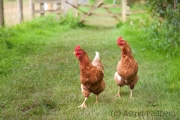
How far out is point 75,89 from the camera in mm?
8023

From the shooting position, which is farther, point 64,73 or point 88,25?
point 88,25

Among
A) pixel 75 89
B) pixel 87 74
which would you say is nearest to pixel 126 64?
pixel 87 74

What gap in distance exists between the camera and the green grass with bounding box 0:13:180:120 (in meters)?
6.44

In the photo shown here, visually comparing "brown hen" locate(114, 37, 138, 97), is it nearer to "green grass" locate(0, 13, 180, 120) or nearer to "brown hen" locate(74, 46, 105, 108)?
"green grass" locate(0, 13, 180, 120)

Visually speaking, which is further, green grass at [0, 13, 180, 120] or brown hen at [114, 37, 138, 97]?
brown hen at [114, 37, 138, 97]

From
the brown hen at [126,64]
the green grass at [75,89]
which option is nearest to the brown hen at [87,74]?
the green grass at [75,89]

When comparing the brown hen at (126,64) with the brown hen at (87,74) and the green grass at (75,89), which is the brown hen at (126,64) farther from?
the brown hen at (87,74)

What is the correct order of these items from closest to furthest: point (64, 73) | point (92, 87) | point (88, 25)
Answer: point (92, 87) → point (64, 73) → point (88, 25)

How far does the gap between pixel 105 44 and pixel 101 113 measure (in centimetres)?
797

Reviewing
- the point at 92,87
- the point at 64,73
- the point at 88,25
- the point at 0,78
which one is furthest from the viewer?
the point at 88,25

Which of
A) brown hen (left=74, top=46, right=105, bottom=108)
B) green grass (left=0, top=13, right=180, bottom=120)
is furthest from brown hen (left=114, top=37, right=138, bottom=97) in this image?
brown hen (left=74, top=46, right=105, bottom=108)

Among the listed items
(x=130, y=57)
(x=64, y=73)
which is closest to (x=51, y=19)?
(x=64, y=73)

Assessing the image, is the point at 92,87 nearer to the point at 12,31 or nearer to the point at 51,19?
the point at 12,31

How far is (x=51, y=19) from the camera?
1997 centimetres
